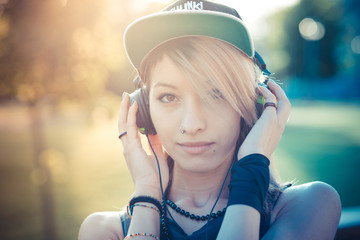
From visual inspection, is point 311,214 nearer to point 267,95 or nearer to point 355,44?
point 267,95

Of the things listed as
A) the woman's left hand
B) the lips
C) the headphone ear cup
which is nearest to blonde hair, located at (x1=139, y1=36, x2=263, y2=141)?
the woman's left hand

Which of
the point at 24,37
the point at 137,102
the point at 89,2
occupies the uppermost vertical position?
the point at 89,2

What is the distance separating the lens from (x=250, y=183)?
1414mm

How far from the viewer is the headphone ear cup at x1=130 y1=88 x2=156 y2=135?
6.46 ft

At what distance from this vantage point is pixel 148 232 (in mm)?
1540

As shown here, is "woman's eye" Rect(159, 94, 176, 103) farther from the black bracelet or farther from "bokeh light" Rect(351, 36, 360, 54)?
"bokeh light" Rect(351, 36, 360, 54)

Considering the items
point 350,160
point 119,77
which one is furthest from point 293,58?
point 350,160

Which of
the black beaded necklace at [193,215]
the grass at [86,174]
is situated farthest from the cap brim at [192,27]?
the grass at [86,174]

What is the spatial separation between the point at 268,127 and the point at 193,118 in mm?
425

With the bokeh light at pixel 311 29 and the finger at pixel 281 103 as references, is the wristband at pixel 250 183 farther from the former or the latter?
the bokeh light at pixel 311 29

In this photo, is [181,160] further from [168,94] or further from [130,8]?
[130,8]

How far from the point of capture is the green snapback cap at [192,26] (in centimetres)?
159

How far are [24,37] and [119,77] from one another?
20.5m

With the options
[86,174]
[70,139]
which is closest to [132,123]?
[86,174]
